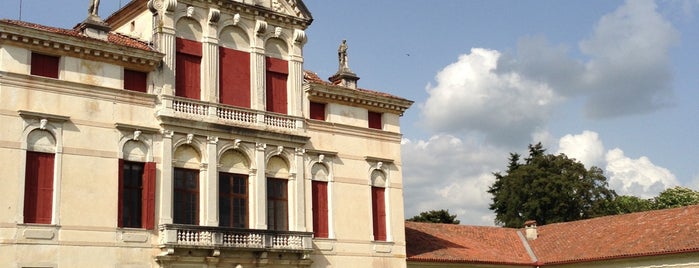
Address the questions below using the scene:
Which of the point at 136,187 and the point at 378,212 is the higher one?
the point at 136,187

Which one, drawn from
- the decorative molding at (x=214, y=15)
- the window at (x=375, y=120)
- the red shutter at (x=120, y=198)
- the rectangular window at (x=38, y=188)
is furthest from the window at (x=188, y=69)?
the window at (x=375, y=120)

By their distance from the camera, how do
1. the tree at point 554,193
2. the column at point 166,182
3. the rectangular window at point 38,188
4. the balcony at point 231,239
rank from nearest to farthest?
the rectangular window at point 38,188, the balcony at point 231,239, the column at point 166,182, the tree at point 554,193

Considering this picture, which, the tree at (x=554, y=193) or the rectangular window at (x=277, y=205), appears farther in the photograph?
the tree at (x=554, y=193)

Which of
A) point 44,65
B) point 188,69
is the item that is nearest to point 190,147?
point 188,69

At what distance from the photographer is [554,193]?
5906cm

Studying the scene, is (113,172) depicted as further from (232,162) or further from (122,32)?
(122,32)

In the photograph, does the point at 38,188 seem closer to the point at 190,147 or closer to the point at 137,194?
the point at 137,194

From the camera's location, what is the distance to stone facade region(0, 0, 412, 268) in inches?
968

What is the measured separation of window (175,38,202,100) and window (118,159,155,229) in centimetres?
299

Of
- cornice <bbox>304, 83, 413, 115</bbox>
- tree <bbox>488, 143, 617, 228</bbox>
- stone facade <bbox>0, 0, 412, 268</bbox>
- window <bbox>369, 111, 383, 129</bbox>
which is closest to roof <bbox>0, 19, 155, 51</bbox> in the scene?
stone facade <bbox>0, 0, 412, 268</bbox>

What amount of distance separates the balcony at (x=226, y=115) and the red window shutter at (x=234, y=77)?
447 mm

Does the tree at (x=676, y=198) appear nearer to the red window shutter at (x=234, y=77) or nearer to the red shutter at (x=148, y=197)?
the red window shutter at (x=234, y=77)

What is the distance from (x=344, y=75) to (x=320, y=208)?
18.7ft

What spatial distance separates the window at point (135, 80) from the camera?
88.5 feet
